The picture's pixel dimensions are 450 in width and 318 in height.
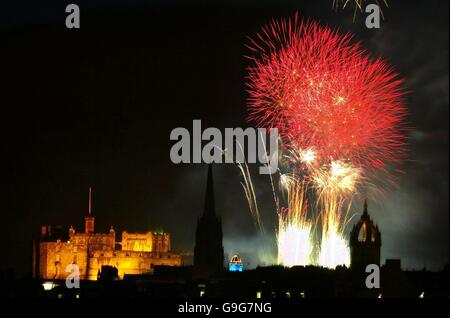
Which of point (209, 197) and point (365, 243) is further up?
point (209, 197)

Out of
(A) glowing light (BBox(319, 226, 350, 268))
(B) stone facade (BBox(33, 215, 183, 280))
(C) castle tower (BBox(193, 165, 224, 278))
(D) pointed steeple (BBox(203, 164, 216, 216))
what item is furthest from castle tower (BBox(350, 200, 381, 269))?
(B) stone facade (BBox(33, 215, 183, 280))

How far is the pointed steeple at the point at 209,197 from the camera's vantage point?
136375mm

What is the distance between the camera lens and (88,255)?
144 metres

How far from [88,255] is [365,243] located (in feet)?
166

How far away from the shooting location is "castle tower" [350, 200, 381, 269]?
9962 centimetres

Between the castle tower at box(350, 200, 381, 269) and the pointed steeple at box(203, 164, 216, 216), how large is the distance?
35.9 m

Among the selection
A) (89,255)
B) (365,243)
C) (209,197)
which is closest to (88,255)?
(89,255)

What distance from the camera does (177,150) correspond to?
111312 mm

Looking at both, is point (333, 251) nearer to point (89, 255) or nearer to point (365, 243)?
point (365, 243)

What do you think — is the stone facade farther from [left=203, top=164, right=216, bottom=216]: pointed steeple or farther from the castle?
[left=203, top=164, right=216, bottom=216]: pointed steeple

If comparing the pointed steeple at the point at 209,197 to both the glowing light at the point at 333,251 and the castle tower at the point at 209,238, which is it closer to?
the castle tower at the point at 209,238
